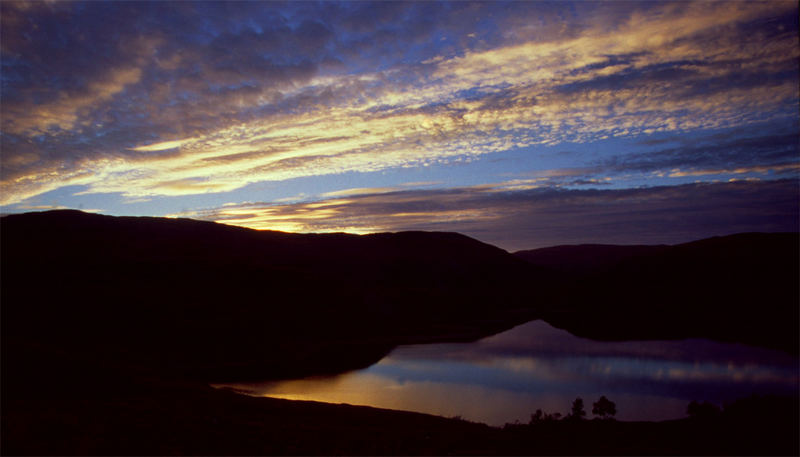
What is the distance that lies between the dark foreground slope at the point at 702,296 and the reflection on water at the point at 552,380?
341 inches

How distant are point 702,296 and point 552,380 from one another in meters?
45.6

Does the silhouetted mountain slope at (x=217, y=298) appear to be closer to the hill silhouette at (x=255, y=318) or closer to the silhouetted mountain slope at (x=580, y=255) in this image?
the hill silhouette at (x=255, y=318)

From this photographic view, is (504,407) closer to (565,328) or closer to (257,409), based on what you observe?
(257,409)

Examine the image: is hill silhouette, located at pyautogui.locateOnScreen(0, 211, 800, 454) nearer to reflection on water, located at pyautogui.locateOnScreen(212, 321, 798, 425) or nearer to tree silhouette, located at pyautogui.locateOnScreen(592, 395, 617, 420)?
tree silhouette, located at pyautogui.locateOnScreen(592, 395, 617, 420)

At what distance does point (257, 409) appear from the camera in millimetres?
18141

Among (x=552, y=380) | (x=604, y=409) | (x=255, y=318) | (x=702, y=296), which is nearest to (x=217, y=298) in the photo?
(x=255, y=318)

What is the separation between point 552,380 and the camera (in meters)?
28.0

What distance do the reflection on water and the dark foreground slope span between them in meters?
8.66

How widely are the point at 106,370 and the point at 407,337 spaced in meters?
32.6

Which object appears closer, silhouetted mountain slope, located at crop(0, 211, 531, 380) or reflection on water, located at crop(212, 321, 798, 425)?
reflection on water, located at crop(212, 321, 798, 425)

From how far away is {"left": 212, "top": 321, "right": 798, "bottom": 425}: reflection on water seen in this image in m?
22.8

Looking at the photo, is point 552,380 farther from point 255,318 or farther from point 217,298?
point 217,298

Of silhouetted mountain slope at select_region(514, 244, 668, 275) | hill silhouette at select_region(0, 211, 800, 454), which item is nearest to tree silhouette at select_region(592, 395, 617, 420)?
hill silhouette at select_region(0, 211, 800, 454)

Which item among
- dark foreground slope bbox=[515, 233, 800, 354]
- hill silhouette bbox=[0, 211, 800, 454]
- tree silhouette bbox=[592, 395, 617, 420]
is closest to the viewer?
hill silhouette bbox=[0, 211, 800, 454]
